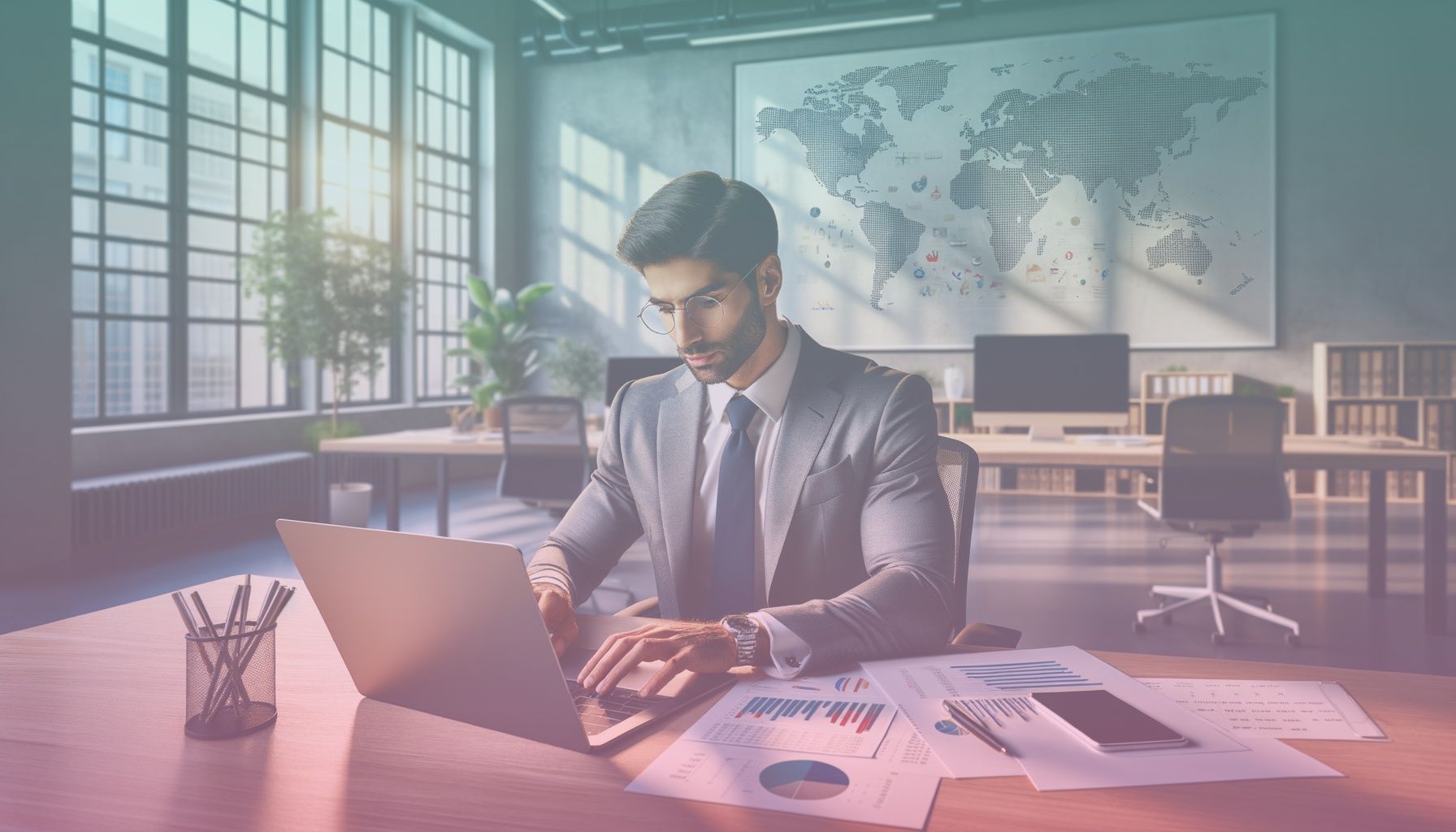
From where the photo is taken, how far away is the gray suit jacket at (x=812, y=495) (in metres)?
1.47

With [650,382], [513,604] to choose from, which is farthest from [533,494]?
[513,604]

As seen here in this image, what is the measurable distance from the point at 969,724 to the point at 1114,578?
4325 mm

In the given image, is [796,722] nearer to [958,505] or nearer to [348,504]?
[958,505]

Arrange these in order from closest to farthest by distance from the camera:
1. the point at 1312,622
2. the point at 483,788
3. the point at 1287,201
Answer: the point at 483,788, the point at 1312,622, the point at 1287,201

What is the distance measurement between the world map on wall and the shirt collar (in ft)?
22.9

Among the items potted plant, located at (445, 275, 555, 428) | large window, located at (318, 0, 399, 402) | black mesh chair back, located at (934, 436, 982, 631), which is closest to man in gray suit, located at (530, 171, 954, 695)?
black mesh chair back, located at (934, 436, 982, 631)

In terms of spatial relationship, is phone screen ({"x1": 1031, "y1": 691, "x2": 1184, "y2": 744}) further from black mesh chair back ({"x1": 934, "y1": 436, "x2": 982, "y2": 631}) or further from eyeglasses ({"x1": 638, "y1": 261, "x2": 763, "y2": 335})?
eyeglasses ({"x1": 638, "y1": 261, "x2": 763, "y2": 335})

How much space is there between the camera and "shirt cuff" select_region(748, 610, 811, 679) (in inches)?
44.6

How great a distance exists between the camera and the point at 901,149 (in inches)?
334

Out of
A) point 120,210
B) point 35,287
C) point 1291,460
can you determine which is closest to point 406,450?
point 35,287

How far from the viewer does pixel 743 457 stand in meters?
1.62

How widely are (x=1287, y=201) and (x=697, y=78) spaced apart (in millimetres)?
5181

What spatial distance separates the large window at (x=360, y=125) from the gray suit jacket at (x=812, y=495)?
6.08 m

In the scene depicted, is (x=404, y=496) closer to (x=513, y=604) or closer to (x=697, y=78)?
(x=697, y=78)
